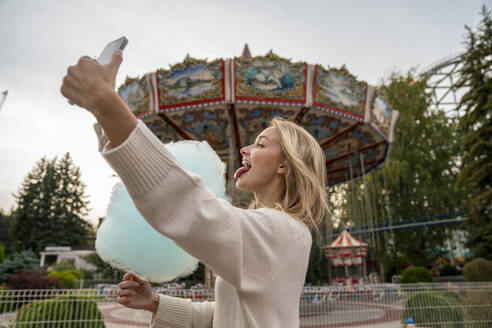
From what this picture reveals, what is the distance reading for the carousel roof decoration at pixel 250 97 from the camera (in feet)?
27.7

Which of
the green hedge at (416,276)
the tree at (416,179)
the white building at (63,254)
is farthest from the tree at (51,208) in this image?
the green hedge at (416,276)

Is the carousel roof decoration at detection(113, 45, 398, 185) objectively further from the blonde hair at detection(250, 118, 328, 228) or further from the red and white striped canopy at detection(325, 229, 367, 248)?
the blonde hair at detection(250, 118, 328, 228)

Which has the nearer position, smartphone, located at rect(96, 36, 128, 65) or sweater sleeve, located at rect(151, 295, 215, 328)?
smartphone, located at rect(96, 36, 128, 65)

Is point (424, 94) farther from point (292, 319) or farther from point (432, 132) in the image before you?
point (292, 319)

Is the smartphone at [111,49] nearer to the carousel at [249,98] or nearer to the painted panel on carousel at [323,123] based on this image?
the carousel at [249,98]

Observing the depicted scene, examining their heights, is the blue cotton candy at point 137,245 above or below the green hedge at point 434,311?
above

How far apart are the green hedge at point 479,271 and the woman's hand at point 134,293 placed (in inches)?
531

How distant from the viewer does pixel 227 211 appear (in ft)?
2.82

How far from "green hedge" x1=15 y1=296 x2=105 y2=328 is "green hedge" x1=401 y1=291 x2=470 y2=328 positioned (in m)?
5.61

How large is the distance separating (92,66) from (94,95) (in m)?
0.09

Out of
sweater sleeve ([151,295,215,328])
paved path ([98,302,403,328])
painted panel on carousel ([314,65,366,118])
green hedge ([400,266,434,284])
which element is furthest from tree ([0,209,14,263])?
sweater sleeve ([151,295,215,328])

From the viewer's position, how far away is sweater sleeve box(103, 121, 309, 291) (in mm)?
779

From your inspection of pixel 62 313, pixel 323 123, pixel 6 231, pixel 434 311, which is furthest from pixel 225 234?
pixel 6 231

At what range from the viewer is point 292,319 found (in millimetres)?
1084
